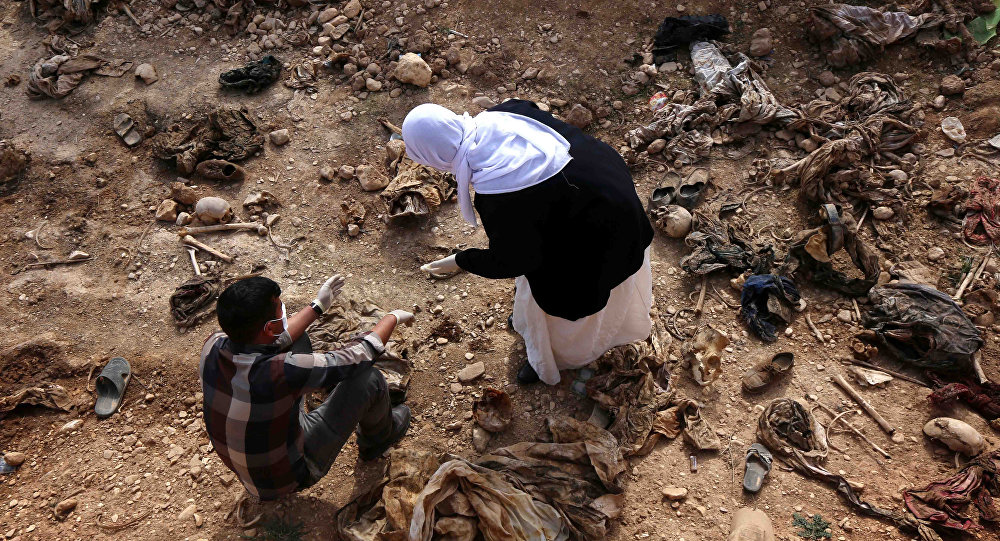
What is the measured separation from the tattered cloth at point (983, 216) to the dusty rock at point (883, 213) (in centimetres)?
47

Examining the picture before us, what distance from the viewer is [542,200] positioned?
2537 mm

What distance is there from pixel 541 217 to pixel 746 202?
261cm

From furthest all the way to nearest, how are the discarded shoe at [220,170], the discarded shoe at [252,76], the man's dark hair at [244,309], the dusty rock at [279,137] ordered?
1. the discarded shoe at [252,76]
2. the dusty rock at [279,137]
3. the discarded shoe at [220,170]
4. the man's dark hair at [244,309]

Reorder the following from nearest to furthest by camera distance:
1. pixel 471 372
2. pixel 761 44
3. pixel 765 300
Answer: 1. pixel 471 372
2. pixel 765 300
3. pixel 761 44

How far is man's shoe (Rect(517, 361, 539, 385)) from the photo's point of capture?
11.9 feet

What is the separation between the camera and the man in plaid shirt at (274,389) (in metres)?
2.41

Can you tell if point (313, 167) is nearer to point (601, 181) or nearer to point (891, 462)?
point (601, 181)

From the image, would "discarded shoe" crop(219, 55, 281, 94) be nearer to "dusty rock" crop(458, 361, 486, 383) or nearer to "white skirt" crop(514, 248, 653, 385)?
"dusty rock" crop(458, 361, 486, 383)

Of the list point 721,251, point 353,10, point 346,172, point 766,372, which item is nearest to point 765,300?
point 721,251

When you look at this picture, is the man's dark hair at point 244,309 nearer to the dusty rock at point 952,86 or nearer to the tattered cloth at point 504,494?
the tattered cloth at point 504,494

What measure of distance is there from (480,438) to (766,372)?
68.9 inches

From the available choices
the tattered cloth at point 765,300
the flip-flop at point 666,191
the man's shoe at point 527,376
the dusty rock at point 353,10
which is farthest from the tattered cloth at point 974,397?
the dusty rock at point 353,10

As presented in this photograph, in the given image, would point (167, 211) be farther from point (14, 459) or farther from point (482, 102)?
point (482, 102)

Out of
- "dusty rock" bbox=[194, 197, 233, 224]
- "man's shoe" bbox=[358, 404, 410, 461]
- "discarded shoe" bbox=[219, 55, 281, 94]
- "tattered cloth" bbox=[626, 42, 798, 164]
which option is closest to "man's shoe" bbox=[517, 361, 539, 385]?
"man's shoe" bbox=[358, 404, 410, 461]
